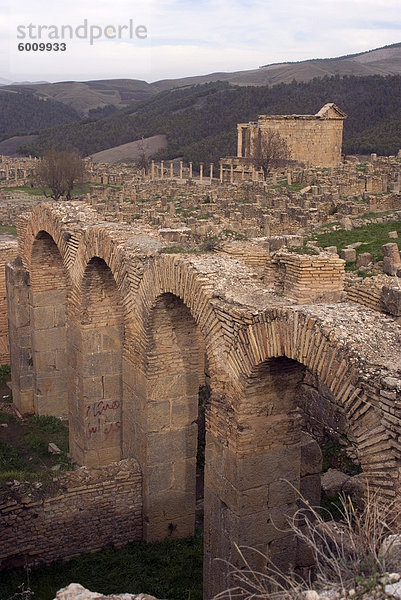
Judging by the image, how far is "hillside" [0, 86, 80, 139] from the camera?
114 meters

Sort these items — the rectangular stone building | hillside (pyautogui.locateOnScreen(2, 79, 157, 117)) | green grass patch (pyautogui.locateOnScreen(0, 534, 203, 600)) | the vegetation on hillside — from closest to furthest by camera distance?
green grass patch (pyautogui.locateOnScreen(0, 534, 203, 600)) → the vegetation on hillside → the rectangular stone building → hillside (pyautogui.locateOnScreen(2, 79, 157, 117))

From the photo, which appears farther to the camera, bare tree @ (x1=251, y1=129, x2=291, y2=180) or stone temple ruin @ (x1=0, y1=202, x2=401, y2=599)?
bare tree @ (x1=251, y1=129, x2=291, y2=180)

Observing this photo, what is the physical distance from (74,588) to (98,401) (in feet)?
19.9

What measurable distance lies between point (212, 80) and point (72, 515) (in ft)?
489

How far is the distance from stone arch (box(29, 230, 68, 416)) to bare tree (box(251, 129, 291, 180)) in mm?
25103

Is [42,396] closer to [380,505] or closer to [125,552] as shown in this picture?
[125,552]

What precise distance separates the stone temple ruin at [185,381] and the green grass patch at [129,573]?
21cm

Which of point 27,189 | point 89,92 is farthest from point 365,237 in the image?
point 89,92

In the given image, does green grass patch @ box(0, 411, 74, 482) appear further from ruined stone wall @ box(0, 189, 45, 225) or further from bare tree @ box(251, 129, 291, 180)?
bare tree @ box(251, 129, 291, 180)

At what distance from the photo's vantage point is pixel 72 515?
8180 mm

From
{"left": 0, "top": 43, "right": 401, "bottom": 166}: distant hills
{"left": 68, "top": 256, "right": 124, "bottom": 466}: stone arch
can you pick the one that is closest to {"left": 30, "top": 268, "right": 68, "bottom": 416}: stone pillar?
{"left": 68, "top": 256, "right": 124, "bottom": 466}: stone arch

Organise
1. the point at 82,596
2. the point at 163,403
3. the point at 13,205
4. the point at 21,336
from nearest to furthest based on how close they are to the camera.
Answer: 1. the point at 82,596
2. the point at 163,403
3. the point at 21,336
4. the point at 13,205

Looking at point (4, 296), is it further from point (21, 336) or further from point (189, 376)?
point (189, 376)

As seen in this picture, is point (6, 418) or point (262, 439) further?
point (6, 418)
